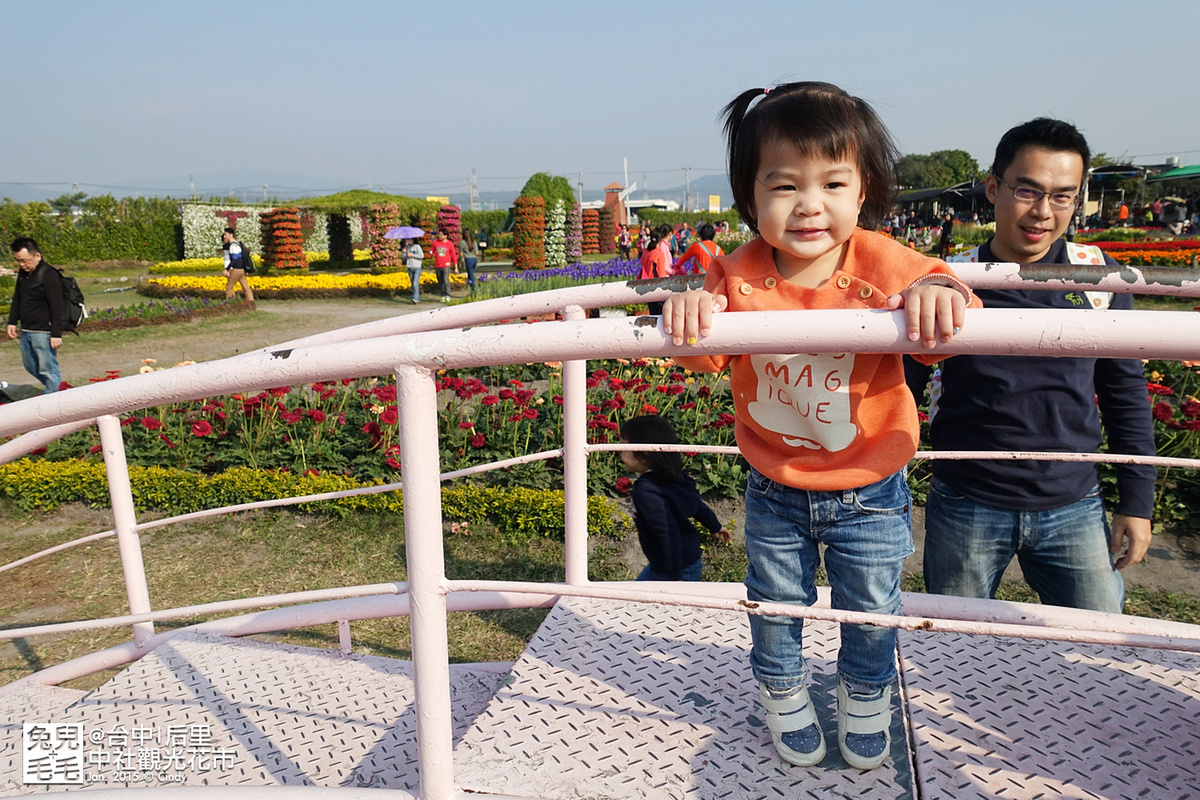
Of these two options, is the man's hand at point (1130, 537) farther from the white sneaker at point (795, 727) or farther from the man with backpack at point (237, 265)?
the man with backpack at point (237, 265)

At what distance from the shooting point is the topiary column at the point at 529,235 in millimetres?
21594

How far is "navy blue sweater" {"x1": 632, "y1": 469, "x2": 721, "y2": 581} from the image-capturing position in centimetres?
315

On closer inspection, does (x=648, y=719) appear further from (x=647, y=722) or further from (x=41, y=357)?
(x=41, y=357)

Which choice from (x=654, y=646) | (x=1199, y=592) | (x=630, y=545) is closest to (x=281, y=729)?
(x=654, y=646)

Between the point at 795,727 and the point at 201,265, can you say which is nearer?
the point at 795,727

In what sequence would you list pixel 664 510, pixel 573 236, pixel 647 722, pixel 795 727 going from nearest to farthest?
pixel 795 727 < pixel 647 722 < pixel 664 510 < pixel 573 236

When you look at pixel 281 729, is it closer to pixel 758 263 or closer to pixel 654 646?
pixel 654 646

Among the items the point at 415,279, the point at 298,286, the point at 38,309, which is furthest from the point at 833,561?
the point at 298,286

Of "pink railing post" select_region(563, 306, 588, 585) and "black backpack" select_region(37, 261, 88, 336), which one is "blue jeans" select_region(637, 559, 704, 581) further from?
"black backpack" select_region(37, 261, 88, 336)

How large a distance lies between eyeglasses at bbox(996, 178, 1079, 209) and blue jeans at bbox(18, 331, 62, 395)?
8.47 meters

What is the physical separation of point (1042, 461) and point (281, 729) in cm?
188

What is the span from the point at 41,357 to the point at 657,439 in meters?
7.25

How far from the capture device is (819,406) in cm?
137

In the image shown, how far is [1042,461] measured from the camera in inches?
73.3
